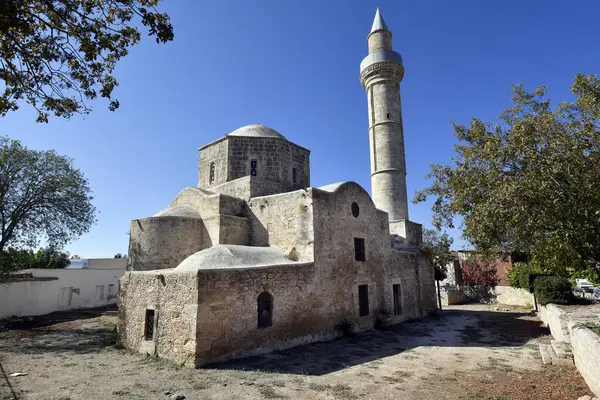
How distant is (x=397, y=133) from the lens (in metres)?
18.7

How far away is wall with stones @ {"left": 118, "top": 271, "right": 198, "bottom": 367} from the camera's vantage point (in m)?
7.62

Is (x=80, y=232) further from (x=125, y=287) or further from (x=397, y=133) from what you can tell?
(x=397, y=133)

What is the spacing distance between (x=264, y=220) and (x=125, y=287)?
497cm

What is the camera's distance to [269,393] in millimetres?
6062

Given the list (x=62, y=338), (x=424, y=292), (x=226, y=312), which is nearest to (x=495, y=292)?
(x=424, y=292)

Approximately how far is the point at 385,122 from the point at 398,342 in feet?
39.5

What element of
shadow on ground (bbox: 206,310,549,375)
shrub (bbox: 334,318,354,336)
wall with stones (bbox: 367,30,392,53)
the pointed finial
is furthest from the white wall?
the pointed finial

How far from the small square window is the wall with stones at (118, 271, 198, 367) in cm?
691

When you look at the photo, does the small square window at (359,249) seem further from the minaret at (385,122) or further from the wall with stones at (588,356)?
the wall with stones at (588,356)

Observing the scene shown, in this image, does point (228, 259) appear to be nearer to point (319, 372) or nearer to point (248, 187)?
point (319, 372)

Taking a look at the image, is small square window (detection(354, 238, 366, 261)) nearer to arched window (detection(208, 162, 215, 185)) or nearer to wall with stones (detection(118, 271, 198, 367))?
wall with stones (detection(118, 271, 198, 367))

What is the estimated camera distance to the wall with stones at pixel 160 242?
11.7m

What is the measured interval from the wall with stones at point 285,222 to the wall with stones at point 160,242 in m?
1.95

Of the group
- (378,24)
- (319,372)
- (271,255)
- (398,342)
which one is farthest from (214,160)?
(378,24)
